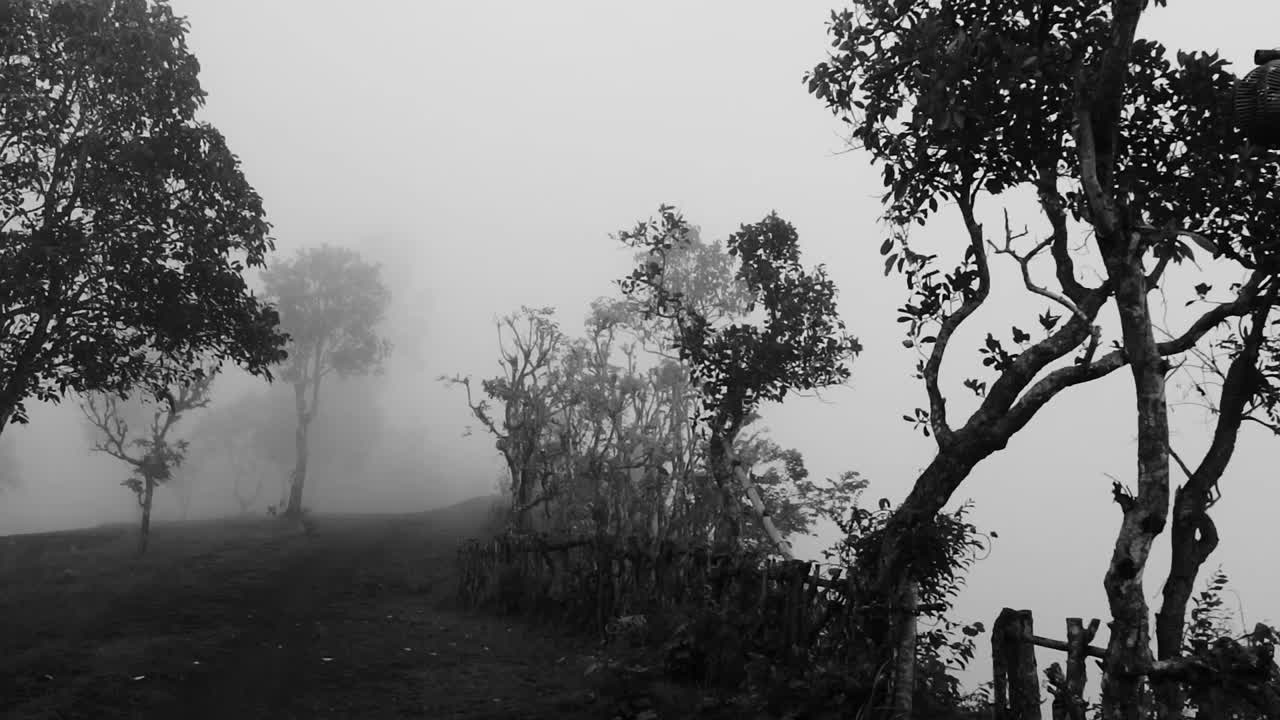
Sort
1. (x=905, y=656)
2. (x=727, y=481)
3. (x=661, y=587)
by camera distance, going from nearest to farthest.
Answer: (x=905, y=656) < (x=661, y=587) < (x=727, y=481)

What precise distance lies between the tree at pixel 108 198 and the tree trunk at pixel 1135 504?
44.4ft

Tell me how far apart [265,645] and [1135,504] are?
9908 millimetres

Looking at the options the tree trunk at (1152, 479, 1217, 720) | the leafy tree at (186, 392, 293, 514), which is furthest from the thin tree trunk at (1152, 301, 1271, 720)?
the leafy tree at (186, 392, 293, 514)

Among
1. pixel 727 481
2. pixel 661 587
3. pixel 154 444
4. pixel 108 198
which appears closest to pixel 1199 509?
pixel 661 587

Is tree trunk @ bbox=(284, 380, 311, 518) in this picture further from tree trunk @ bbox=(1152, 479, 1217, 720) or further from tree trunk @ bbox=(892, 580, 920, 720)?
tree trunk @ bbox=(1152, 479, 1217, 720)

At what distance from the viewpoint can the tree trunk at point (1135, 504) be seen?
→ 4.74 m

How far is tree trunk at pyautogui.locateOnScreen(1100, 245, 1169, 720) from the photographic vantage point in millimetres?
4738

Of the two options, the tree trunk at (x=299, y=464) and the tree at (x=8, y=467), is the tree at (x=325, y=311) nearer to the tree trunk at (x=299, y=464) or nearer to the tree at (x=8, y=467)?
the tree trunk at (x=299, y=464)

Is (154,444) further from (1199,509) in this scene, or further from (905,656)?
(1199,509)

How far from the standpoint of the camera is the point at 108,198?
13.2 metres

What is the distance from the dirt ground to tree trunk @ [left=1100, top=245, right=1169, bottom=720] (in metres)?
4.14

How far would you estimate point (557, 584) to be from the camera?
40.3ft

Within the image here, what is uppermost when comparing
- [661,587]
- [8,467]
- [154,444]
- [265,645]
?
[154,444]

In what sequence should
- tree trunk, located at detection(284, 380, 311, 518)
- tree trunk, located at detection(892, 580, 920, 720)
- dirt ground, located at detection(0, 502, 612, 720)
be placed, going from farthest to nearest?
tree trunk, located at detection(284, 380, 311, 518) < dirt ground, located at detection(0, 502, 612, 720) < tree trunk, located at detection(892, 580, 920, 720)
